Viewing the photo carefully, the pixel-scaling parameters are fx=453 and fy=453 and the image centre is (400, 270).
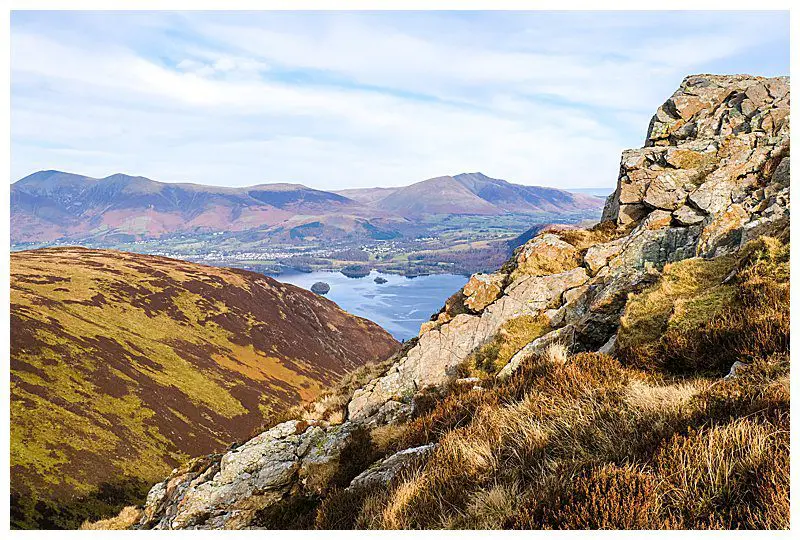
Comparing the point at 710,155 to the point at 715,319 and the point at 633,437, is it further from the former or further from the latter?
the point at 633,437

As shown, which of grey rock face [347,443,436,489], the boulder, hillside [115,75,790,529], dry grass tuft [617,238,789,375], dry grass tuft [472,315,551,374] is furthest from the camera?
the boulder

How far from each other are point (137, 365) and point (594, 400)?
292ft

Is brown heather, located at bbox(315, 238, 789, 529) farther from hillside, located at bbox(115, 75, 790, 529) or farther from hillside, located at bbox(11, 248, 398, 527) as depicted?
hillside, located at bbox(11, 248, 398, 527)

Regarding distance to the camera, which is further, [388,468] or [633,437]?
[388,468]

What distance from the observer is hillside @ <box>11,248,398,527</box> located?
176ft

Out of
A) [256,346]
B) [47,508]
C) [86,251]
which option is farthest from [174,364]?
[86,251]

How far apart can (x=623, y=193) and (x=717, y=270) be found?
35.3ft

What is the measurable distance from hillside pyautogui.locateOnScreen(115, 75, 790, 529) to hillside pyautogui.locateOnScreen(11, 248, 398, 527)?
12213 mm

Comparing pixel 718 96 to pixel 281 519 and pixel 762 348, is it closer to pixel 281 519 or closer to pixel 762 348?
pixel 762 348

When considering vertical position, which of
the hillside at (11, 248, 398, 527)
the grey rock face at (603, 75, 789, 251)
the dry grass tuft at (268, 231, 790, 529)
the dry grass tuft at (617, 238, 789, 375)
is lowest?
the hillside at (11, 248, 398, 527)

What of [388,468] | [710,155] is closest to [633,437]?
[388,468]

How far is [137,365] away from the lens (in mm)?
79375

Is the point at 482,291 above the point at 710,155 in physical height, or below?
below

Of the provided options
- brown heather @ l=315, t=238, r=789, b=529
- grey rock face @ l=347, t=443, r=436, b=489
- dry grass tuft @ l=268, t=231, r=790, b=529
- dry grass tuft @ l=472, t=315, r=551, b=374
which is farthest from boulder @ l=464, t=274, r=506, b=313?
grey rock face @ l=347, t=443, r=436, b=489
